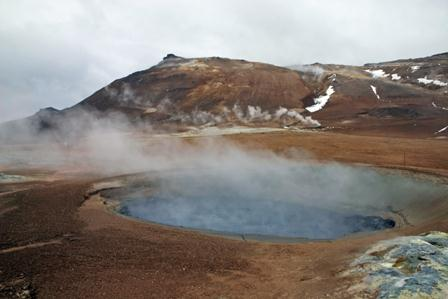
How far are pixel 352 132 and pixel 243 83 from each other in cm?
3676

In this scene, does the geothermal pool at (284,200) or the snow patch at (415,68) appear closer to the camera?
the geothermal pool at (284,200)

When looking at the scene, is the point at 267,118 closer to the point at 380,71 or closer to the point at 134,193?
the point at 380,71

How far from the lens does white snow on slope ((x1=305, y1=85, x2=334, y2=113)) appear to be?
3480 inches

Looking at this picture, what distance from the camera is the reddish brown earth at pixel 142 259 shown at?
1348 centimetres

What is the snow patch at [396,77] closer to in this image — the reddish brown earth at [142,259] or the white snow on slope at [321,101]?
the white snow on slope at [321,101]

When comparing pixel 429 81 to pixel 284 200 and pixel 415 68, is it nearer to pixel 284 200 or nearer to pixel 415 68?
pixel 415 68

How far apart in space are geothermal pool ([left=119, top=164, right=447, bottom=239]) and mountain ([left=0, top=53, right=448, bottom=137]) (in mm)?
35409

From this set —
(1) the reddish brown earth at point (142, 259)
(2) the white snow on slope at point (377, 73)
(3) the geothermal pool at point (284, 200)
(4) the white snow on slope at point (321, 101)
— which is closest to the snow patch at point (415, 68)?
(2) the white snow on slope at point (377, 73)

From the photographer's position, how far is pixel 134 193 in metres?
29.3

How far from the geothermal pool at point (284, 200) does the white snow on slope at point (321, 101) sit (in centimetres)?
5377

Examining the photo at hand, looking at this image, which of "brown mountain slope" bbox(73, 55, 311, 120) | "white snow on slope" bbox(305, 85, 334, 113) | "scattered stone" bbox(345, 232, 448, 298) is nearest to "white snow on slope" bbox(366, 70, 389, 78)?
"white snow on slope" bbox(305, 85, 334, 113)

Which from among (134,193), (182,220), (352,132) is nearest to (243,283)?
(182,220)

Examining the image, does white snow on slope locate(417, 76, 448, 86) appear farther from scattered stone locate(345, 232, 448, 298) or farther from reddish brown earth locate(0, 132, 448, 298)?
scattered stone locate(345, 232, 448, 298)

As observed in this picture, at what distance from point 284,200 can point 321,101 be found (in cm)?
6638
